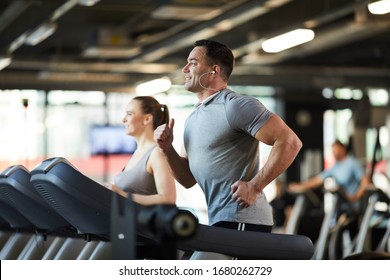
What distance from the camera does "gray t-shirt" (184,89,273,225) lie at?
3.17 m

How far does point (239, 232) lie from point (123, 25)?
394 inches

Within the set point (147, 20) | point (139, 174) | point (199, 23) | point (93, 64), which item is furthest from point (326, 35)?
point (139, 174)

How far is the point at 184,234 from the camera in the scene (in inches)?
81.5

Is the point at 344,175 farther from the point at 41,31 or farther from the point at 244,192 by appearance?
the point at 244,192

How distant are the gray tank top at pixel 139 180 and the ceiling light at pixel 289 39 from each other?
6140 mm

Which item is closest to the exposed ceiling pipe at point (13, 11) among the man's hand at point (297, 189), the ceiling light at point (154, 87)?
the ceiling light at point (154, 87)

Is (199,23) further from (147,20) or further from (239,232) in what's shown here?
(239,232)

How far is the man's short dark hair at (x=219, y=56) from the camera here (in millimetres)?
3301

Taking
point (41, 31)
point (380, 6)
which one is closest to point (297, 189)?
point (380, 6)

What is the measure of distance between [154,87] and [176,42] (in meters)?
2.80

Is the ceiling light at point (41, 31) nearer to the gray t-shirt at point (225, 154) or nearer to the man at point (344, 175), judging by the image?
the man at point (344, 175)

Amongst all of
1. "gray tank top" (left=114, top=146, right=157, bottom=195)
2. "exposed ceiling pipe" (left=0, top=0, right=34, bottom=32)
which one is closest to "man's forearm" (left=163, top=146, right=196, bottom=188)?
"gray tank top" (left=114, top=146, right=157, bottom=195)

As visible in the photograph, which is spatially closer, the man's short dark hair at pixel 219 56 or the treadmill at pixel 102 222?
the treadmill at pixel 102 222

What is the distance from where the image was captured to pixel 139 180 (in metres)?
3.57
